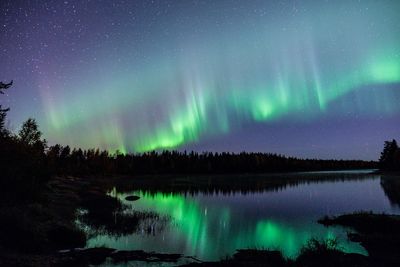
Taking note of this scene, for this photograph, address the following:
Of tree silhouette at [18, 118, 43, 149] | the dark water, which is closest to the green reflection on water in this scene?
the dark water

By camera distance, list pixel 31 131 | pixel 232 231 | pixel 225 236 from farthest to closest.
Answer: pixel 31 131 < pixel 232 231 < pixel 225 236

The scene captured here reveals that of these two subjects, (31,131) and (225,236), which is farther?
(31,131)

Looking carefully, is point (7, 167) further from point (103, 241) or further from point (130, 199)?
point (130, 199)

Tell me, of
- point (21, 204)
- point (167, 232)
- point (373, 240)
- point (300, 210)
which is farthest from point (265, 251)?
point (300, 210)

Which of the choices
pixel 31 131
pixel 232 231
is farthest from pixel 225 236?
pixel 31 131

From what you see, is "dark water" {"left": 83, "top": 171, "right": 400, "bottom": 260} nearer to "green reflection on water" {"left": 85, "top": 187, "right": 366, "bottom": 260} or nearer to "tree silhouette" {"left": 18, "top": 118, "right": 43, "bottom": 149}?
"green reflection on water" {"left": 85, "top": 187, "right": 366, "bottom": 260}

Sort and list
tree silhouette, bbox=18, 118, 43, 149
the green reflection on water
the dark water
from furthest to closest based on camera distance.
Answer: tree silhouette, bbox=18, 118, 43, 149
the dark water
the green reflection on water

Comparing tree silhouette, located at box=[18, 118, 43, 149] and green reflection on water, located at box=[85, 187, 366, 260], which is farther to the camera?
tree silhouette, located at box=[18, 118, 43, 149]

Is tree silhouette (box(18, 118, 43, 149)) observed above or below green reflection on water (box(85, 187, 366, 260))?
above

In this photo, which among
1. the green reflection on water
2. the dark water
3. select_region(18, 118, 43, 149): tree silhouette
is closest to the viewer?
the green reflection on water

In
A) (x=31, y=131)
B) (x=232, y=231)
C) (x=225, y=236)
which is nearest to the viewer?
(x=225, y=236)

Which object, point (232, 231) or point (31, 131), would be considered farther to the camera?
point (31, 131)

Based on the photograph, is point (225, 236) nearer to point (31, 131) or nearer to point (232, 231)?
point (232, 231)

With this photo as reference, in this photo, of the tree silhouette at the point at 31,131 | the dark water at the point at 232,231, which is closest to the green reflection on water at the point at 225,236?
the dark water at the point at 232,231
